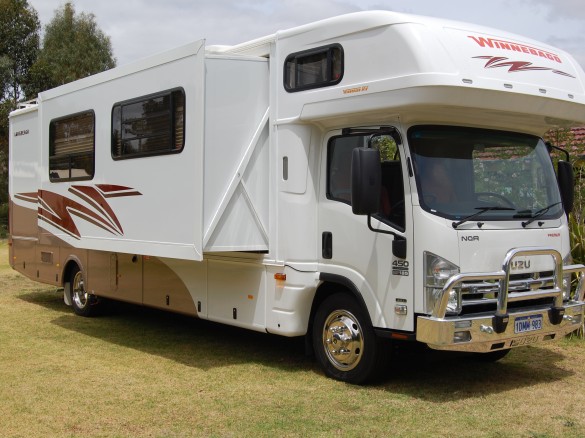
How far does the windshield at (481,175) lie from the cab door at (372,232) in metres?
0.22

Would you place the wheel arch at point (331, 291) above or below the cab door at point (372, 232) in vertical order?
below

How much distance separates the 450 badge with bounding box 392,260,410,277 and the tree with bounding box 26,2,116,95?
89.4ft

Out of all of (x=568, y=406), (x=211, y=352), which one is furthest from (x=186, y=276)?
(x=568, y=406)

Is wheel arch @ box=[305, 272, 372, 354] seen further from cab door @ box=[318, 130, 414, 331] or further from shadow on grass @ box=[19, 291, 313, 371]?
shadow on grass @ box=[19, 291, 313, 371]

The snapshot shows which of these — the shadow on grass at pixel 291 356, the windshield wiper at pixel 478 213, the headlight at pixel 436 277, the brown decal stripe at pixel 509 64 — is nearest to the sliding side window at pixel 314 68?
the brown decal stripe at pixel 509 64

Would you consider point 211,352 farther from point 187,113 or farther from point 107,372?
point 187,113

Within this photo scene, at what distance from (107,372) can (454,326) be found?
359cm

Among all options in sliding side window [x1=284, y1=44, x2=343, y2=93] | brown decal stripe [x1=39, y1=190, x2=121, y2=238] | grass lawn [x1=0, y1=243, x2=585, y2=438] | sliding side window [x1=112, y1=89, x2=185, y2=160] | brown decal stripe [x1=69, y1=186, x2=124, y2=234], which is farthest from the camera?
brown decal stripe [x1=39, y1=190, x2=121, y2=238]

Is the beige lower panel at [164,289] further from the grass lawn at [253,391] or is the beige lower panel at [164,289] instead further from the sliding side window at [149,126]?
the sliding side window at [149,126]

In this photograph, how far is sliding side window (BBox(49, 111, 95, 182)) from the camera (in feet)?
30.6

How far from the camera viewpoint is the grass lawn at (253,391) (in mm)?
5609

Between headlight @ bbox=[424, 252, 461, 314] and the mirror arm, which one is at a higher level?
the mirror arm

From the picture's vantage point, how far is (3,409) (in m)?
6.07

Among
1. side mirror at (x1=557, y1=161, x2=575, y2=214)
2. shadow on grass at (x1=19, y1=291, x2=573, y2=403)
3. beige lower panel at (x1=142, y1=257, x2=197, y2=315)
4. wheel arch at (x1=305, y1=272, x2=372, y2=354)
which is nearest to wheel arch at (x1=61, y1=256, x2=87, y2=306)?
shadow on grass at (x1=19, y1=291, x2=573, y2=403)
